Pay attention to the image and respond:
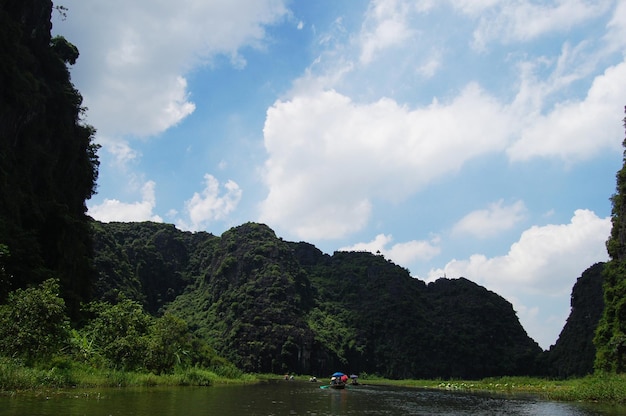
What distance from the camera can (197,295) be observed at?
13388 cm

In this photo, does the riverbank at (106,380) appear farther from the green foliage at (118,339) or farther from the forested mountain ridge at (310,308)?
the forested mountain ridge at (310,308)

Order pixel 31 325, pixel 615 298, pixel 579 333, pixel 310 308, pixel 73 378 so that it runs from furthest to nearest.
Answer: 1. pixel 310 308
2. pixel 579 333
3. pixel 615 298
4. pixel 73 378
5. pixel 31 325

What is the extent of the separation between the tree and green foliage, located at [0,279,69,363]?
43315 mm

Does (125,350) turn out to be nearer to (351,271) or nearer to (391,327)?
(391,327)

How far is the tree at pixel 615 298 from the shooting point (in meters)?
42.9

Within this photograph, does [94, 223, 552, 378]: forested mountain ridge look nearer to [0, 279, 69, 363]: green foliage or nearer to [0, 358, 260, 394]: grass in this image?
[0, 358, 260, 394]: grass

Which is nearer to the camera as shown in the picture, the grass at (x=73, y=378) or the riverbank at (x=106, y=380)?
the grass at (x=73, y=378)

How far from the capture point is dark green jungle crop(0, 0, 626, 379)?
3516 centimetres

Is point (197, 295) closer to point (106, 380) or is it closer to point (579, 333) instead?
point (579, 333)

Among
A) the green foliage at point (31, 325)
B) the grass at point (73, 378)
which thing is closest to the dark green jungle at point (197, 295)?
the green foliage at point (31, 325)

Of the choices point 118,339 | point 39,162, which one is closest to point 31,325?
point 118,339

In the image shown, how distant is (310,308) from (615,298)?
89.5 metres

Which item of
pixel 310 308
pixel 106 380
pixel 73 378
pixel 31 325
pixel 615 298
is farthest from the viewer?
pixel 310 308

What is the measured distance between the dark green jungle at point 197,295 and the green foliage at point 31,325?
0.22ft
